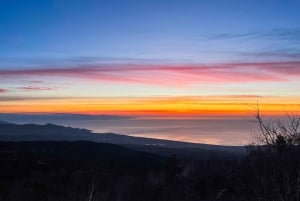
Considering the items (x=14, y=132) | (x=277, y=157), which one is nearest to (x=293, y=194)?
(x=277, y=157)

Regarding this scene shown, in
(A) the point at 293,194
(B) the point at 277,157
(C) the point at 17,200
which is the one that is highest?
(B) the point at 277,157

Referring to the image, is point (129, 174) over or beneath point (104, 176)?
beneath

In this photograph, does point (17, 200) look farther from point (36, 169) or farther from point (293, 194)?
point (293, 194)

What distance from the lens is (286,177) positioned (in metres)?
11.4

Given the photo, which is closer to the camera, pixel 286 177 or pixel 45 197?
pixel 286 177

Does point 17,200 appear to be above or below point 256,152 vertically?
below

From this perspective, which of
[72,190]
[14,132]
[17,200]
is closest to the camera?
[17,200]

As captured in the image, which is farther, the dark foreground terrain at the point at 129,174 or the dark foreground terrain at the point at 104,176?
the dark foreground terrain at the point at 104,176

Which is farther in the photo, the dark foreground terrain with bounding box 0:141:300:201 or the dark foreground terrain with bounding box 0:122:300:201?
the dark foreground terrain with bounding box 0:141:300:201

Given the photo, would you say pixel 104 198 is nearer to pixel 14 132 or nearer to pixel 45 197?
pixel 45 197

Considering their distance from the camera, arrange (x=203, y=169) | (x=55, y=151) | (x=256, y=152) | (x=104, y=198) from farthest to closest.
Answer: (x=55, y=151)
(x=203, y=169)
(x=104, y=198)
(x=256, y=152)

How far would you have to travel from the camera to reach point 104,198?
39188mm

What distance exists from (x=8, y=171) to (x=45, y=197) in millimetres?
19179

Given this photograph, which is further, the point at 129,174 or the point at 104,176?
the point at 129,174
